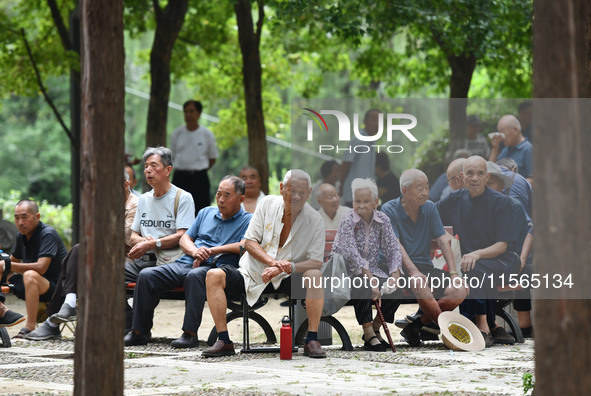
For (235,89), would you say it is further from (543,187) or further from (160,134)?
(543,187)

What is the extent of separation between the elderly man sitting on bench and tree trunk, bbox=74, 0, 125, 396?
3735mm

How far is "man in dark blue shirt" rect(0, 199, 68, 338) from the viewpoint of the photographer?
11141 millimetres

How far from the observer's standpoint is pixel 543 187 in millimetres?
4719

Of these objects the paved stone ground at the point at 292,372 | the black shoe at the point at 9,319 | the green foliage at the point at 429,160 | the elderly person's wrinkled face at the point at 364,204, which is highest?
the green foliage at the point at 429,160

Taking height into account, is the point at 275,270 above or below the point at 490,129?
below

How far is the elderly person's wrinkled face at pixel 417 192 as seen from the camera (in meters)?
9.55

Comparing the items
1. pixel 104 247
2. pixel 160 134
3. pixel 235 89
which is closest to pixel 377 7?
pixel 160 134

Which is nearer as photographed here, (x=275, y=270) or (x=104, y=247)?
(x=104, y=247)

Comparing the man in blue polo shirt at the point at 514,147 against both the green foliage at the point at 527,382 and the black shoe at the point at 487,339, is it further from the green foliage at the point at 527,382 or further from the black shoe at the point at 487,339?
the green foliage at the point at 527,382

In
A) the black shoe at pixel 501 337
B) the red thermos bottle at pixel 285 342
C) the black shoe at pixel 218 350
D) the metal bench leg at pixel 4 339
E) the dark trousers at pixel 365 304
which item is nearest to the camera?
the red thermos bottle at pixel 285 342

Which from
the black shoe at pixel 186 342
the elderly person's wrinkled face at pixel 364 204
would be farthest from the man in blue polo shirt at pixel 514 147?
the black shoe at pixel 186 342

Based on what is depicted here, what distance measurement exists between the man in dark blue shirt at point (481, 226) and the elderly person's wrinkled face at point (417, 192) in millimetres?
161

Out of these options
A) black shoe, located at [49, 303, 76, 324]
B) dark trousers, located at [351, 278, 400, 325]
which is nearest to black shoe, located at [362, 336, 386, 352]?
dark trousers, located at [351, 278, 400, 325]

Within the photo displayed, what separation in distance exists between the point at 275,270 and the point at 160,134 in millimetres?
7787
